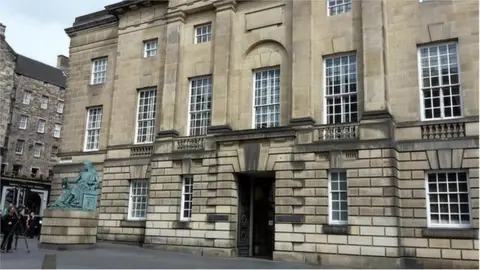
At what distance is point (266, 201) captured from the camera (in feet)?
68.1

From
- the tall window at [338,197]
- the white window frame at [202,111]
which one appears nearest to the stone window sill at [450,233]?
the tall window at [338,197]

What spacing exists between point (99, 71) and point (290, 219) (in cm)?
1629

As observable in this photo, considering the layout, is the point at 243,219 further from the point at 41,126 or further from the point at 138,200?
the point at 41,126

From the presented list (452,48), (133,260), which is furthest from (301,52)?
(133,260)

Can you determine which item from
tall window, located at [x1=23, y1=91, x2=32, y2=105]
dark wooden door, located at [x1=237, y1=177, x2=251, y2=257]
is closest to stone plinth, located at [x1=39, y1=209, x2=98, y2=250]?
dark wooden door, located at [x1=237, y1=177, x2=251, y2=257]

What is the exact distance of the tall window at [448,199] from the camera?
621 inches

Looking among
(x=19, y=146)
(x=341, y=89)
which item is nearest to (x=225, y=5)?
(x=341, y=89)

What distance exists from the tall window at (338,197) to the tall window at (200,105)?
7.09 metres

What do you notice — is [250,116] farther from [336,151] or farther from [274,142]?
[336,151]

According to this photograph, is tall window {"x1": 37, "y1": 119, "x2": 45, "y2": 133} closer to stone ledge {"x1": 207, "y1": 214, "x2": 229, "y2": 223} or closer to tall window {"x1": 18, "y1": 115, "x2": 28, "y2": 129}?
tall window {"x1": 18, "y1": 115, "x2": 28, "y2": 129}

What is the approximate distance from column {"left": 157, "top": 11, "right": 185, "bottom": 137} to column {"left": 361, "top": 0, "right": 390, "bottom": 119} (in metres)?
9.65

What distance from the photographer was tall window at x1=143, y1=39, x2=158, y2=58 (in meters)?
25.2

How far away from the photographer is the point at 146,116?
2459 centimetres

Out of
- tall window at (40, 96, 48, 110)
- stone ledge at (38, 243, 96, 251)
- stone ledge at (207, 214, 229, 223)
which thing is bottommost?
stone ledge at (38, 243, 96, 251)
